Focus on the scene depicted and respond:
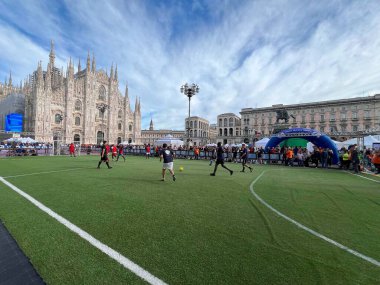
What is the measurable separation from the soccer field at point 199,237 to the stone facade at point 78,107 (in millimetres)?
38187

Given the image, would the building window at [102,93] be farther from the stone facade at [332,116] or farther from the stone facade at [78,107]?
the stone facade at [332,116]

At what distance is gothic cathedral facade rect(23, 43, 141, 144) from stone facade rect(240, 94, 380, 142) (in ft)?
141

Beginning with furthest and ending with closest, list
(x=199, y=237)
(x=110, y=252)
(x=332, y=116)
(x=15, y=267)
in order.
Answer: (x=332, y=116), (x=199, y=237), (x=110, y=252), (x=15, y=267)

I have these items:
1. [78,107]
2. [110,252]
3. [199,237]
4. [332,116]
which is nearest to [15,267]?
[110,252]

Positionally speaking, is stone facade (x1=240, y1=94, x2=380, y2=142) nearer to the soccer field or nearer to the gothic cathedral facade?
the gothic cathedral facade

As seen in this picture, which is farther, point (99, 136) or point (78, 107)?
point (99, 136)

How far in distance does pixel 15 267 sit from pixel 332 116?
80.1m

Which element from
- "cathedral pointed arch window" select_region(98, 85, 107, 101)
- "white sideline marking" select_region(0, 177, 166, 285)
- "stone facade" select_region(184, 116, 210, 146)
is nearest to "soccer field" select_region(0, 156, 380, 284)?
"white sideline marking" select_region(0, 177, 166, 285)

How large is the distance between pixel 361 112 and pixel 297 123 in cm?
1718

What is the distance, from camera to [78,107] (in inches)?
2108

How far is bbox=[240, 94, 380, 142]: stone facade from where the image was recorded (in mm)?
60094

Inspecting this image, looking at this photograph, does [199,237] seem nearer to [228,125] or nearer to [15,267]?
[15,267]

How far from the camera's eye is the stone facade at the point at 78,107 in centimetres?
4569

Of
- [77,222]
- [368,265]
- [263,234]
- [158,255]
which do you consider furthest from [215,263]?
[77,222]
